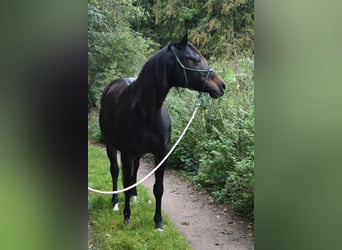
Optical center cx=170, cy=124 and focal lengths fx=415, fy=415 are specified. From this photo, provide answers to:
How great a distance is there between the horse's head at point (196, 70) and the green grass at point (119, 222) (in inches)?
31.3

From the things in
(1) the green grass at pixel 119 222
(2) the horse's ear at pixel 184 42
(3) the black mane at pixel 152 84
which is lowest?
(1) the green grass at pixel 119 222

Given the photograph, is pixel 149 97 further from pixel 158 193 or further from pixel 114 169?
pixel 158 193

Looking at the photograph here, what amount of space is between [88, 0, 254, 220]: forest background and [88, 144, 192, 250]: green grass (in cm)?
23

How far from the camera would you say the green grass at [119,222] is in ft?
8.92

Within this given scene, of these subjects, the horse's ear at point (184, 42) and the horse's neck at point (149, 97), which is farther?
the horse's neck at point (149, 97)

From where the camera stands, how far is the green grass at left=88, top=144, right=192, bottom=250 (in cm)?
272

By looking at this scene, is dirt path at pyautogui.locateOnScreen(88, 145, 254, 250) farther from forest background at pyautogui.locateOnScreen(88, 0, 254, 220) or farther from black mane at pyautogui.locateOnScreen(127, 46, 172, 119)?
black mane at pyautogui.locateOnScreen(127, 46, 172, 119)

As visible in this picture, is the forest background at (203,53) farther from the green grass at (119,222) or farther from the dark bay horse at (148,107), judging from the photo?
the green grass at (119,222)

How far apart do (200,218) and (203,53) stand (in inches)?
44.6

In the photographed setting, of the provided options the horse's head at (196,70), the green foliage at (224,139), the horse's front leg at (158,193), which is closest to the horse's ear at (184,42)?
the horse's head at (196,70)

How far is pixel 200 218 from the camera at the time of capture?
2.88 meters

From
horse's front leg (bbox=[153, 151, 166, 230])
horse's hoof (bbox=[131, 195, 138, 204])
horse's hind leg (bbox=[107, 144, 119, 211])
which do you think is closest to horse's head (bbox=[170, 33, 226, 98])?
horse's front leg (bbox=[153, 151, 166, 230])

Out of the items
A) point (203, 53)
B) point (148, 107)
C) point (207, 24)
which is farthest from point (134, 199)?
point (207, 24)
